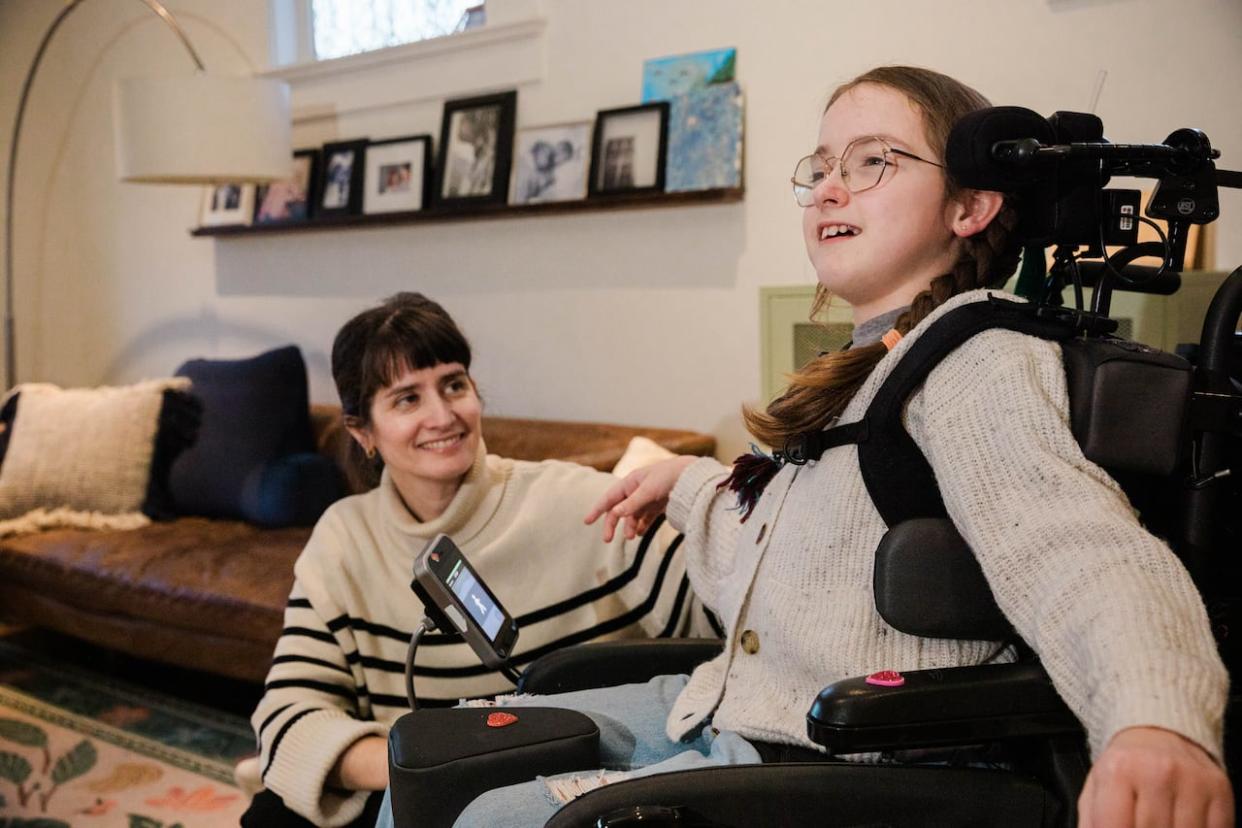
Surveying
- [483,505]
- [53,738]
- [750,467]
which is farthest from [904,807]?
[53,738]

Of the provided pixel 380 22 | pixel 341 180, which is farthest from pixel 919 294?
pixel 380 22

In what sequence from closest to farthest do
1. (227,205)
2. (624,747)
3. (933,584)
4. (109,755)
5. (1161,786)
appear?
(1161,786) < (933,584) < (624,747) < (109,755) < (227,205)

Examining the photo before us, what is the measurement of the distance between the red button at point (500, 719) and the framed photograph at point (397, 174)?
95.0 inches

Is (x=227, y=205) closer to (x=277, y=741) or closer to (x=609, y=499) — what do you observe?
(x=277, y=741)

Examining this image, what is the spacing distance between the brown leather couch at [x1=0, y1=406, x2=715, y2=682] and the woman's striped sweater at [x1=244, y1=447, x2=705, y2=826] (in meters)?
0.80

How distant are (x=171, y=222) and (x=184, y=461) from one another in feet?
4.02

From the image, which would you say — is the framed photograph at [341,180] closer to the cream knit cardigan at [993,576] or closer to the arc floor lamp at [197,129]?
the arc floor lamp at [197,129]

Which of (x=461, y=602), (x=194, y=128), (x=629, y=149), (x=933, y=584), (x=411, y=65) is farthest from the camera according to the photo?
(x=411, y=65)

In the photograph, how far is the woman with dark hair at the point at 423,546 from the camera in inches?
61.2

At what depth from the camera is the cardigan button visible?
1.05 m

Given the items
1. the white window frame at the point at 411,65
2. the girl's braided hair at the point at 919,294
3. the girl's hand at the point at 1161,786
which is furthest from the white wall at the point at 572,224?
the girl's hand at the point at 1161,786

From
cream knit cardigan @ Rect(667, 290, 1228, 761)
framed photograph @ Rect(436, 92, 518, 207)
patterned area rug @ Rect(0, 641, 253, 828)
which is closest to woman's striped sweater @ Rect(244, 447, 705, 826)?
cream knit cardigan @ Rect(667, 290, 1228, 761)

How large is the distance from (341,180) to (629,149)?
1078mm

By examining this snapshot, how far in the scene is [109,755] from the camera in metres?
2.56
